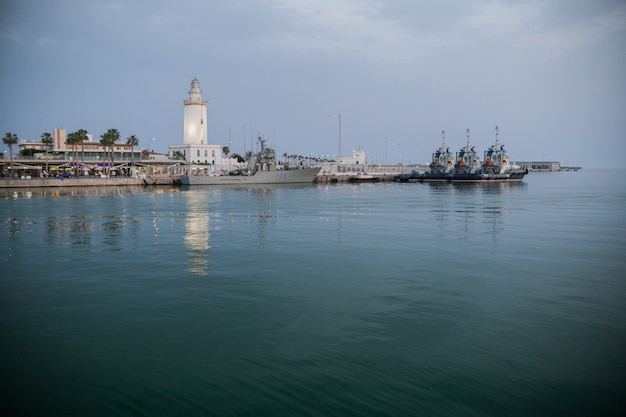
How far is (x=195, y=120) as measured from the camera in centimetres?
12975

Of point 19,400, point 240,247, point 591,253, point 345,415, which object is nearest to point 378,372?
point 345,415

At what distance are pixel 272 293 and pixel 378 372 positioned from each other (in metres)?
5.59

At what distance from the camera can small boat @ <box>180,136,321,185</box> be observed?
99100mm

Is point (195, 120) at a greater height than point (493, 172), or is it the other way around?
point (195, 120)

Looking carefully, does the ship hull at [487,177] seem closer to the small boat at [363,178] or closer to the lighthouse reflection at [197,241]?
the small boat at [363,178]

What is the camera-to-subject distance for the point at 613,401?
7766 millimetres

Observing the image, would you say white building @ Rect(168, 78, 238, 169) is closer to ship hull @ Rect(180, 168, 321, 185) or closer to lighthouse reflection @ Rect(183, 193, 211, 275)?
ship hull @ Rect(180, 168, 321, 185)

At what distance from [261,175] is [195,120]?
39.0m

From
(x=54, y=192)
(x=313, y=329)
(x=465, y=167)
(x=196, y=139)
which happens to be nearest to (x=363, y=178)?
(x=465, y=167)

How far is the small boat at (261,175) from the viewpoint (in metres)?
99.1

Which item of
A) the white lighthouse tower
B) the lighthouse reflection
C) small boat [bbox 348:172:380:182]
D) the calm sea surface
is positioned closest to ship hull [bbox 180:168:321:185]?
small boat [bbox 348:172:380:182]

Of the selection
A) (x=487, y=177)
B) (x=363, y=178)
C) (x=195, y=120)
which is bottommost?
(x=487, y=177)

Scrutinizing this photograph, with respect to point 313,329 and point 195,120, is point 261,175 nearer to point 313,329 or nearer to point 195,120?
point 195,120

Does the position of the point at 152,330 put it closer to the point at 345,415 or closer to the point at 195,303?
the point at 195,303
